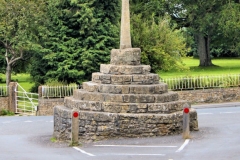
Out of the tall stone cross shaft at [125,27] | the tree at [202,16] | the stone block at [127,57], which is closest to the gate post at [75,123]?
the stone block at [127,57]

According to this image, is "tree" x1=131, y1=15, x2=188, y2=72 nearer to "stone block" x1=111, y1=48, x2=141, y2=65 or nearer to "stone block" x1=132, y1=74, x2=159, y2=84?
"stone block" x1=111, y1=48, x2=141, y2=65

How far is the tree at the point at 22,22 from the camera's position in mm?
36562

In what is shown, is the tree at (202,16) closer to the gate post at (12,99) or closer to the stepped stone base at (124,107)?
the gate post at (12,99)

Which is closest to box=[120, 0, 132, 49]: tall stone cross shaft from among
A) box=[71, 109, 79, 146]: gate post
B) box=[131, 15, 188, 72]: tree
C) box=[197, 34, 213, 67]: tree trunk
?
box=[71, 109, 79, 146]: gate post

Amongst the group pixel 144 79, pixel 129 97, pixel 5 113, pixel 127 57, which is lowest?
pixel 5 113

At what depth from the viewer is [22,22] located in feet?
120

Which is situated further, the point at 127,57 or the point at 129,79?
the point at 127,57

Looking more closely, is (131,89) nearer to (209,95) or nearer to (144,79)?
(144,79)

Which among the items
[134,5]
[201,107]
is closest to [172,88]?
[201,107]

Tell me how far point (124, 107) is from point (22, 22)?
20.0 metres

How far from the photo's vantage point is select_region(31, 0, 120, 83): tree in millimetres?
35938

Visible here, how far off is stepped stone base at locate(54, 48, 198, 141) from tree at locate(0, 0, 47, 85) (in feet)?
59.1

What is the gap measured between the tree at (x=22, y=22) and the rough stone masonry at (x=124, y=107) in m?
18.0

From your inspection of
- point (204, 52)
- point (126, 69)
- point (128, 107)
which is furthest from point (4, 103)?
point (204, 52)
